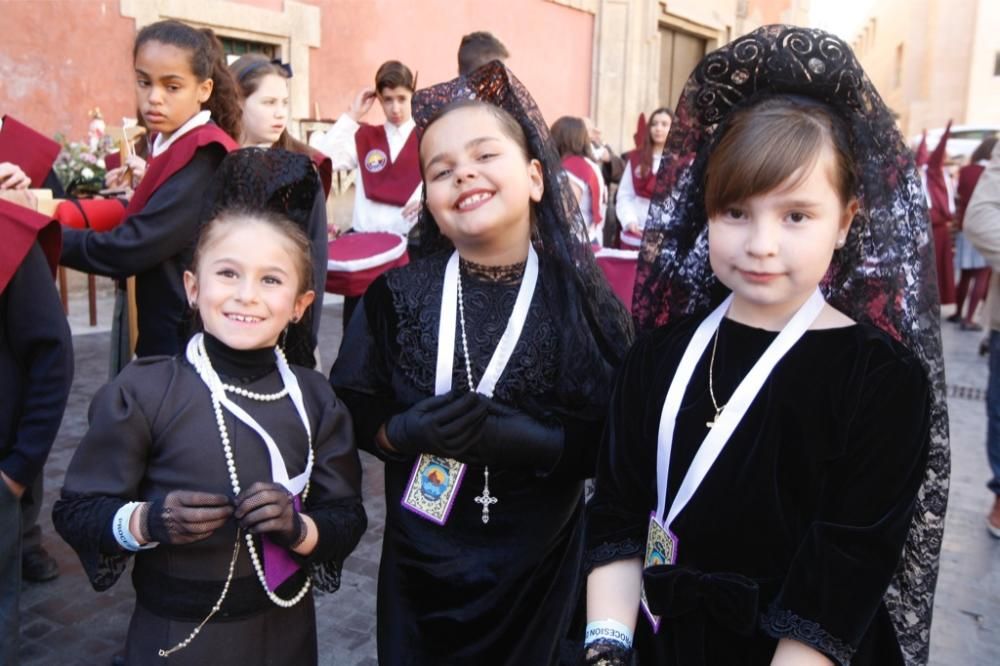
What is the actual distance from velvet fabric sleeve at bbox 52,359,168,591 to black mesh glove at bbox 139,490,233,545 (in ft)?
0.42

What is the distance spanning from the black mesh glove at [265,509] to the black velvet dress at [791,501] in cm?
62

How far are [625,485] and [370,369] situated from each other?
0.78 metres

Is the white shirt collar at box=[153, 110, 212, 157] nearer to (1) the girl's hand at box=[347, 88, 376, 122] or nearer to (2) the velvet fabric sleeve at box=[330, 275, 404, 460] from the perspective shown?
(2) the velvet fabric sleeve at box=[330, 275, 404, 460]

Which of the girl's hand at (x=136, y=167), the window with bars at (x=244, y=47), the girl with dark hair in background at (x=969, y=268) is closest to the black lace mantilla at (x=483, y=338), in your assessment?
the girl's hand at (x=136, y=167)

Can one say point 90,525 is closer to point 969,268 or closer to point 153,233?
point 153,233

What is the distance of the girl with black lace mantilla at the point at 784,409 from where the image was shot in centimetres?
141

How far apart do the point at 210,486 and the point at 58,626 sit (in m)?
1.84

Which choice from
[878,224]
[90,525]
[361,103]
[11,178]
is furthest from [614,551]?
[361,103]

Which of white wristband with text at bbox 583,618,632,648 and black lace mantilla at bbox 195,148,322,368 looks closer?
white wristband with text at bbox 583,618,632,648

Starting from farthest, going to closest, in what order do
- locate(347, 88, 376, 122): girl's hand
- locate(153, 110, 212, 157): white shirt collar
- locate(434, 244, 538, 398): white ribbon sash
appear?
locate(347, 88, 376, 122): girl's hand
locate(153, 110, 212, 157): white shirt collar
locate(434, 244, 538, 398): white ribbon sash

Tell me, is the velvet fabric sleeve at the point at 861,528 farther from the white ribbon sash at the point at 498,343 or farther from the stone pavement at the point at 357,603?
the stone pavement at the point at 357,603

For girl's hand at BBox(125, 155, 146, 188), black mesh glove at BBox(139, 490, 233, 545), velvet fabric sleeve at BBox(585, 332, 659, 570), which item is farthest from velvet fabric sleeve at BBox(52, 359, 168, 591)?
girl's hand at BBox(125, 155, 146, 188)

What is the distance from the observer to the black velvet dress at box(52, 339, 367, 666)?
69.7 inches

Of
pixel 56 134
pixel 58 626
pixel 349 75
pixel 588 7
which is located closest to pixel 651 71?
pixel 588 7
